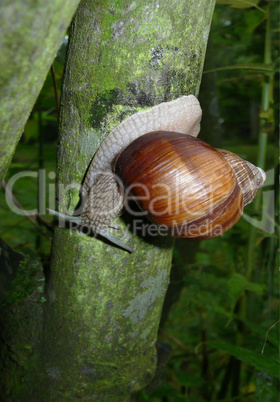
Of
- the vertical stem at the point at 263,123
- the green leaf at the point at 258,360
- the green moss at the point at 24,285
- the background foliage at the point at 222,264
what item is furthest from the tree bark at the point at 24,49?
the vertical stem at the point at 263,123

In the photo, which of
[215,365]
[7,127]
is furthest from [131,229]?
[215,365]

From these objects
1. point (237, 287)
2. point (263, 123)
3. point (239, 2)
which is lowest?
point (237, 287)

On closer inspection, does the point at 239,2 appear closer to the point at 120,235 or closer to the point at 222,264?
the point at 120,235

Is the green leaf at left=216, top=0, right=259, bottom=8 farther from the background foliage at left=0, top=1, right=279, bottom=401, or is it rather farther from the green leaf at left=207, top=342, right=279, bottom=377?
the green leaf at left=207, top=342, right=279, bottom=377

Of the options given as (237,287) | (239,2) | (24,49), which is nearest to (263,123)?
(239,2)

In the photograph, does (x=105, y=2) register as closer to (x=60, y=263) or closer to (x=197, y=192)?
(x=197, y=192)

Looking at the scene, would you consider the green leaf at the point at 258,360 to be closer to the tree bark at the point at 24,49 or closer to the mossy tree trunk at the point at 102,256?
the mossy tree trunk at the point at 102,256
